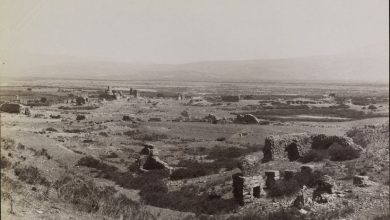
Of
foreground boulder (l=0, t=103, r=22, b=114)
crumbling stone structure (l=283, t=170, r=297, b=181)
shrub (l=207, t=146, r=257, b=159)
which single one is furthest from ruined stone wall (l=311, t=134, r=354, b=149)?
foreground boulder (l=0, t=103, r=22, b=114)

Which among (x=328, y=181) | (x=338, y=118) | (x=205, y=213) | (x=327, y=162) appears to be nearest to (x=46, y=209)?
(x=205, y=213)

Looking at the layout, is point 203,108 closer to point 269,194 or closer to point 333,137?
point 333,137

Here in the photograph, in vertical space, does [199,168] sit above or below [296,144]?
below

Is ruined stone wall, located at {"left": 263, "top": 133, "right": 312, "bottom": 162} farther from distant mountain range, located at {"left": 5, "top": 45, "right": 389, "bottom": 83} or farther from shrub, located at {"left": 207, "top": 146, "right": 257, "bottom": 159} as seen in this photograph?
distant mountain range, located at {"left": 5, "top": 45, "right": 389, "bottom": 83}

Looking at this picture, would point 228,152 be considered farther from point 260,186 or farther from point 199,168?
point 260,186

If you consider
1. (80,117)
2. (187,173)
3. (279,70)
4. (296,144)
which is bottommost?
(187,173)

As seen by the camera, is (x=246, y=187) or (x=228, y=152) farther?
(x=228, y=152)

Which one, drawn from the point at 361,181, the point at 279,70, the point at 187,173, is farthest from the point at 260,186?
the point at 279,70

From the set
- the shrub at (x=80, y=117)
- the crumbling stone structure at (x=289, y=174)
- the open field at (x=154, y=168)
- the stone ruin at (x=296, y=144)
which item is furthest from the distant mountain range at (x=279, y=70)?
the crumbling stone structure at (x=289, y=174)
